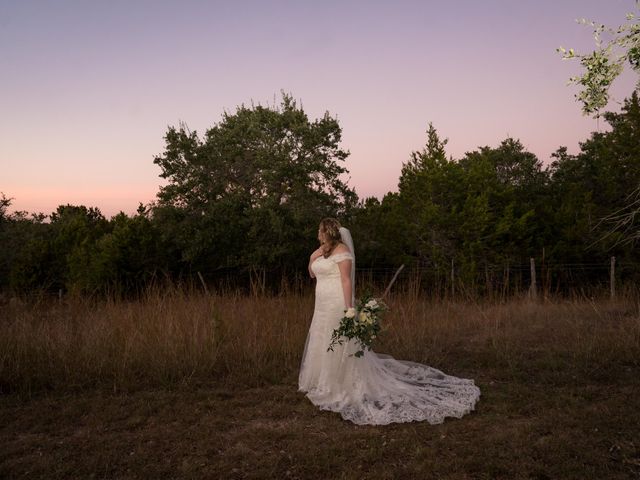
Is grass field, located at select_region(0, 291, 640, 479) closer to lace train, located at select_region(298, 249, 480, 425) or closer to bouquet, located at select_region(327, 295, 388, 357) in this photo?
lace train, located at select_region(298, 249, 480, 425)

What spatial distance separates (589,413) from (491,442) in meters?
1.39

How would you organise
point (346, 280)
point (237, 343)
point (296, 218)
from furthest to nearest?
1. point (296, 218)
2. point (237, 343)
3. point (346, 280)

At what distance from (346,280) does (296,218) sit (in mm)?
13896

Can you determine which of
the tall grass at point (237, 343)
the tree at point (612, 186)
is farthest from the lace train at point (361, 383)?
the tree at point (612, 186)

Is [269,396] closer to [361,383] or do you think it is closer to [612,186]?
[361,383]

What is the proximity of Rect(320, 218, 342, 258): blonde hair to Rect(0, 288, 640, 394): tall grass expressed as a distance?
186cm

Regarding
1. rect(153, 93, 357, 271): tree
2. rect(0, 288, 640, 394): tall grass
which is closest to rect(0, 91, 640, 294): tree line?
rect(153, 93, 357, 271): tree

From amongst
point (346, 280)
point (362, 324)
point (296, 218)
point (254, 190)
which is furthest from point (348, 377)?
point (254, 190)

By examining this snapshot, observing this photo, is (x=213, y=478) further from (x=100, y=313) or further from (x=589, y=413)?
(x=100, y=313)

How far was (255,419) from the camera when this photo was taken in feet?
16.3

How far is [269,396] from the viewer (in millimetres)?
5668

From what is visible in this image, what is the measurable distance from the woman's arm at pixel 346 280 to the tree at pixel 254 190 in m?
13.8

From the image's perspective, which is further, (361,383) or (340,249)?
(340,249)

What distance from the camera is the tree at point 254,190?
784 inches
